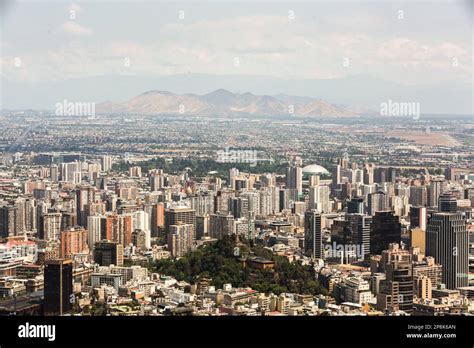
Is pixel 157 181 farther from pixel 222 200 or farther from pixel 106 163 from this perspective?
pixel 222 200

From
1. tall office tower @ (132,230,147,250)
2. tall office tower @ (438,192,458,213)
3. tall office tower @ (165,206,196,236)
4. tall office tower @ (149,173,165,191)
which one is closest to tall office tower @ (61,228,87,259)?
tall office tower @ (132,230,147,250)

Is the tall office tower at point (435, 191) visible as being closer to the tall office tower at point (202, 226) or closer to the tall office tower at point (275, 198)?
the tall office tower at point (275, 198)

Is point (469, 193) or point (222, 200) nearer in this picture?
point (469, 193)

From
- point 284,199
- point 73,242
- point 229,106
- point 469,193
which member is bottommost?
point 73,242

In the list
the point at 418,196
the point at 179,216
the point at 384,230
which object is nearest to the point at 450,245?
the point at 384,230

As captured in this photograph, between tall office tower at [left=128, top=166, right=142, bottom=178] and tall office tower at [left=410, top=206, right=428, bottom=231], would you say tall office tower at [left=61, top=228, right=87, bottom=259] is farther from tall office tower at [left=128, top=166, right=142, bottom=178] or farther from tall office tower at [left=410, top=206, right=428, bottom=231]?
tall office tower at [left=410, top=206, right=428, bottom=231]
